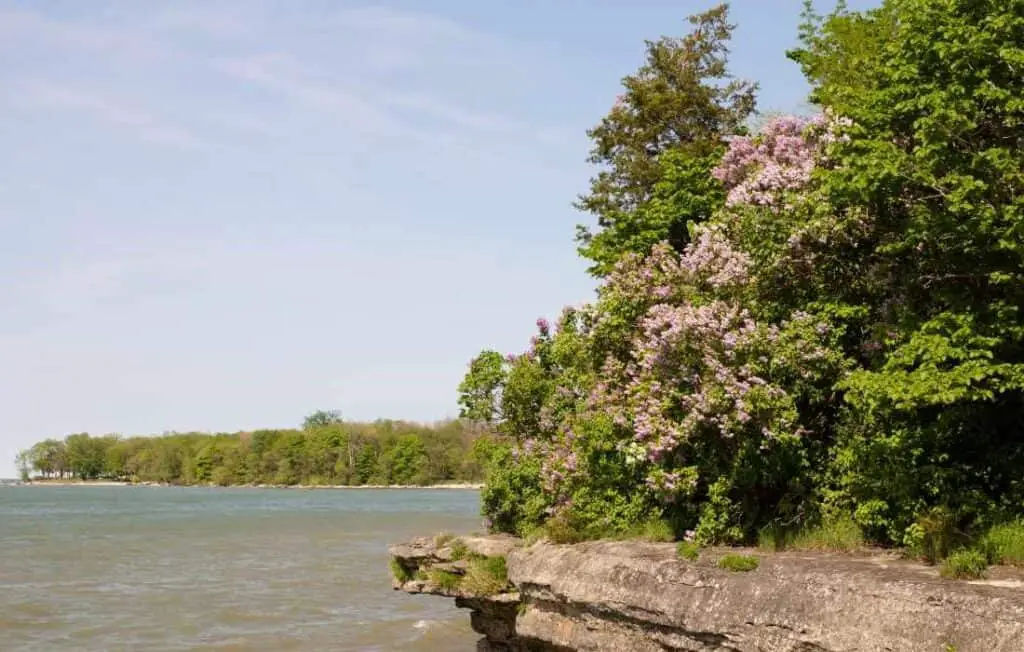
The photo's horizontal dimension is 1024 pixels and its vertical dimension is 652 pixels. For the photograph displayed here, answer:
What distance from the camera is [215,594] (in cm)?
3603

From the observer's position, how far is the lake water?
27594 millimetres

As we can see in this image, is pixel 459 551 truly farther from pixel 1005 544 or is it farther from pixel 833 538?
pixel 1005 544

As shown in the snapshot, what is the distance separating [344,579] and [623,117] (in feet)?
73.8

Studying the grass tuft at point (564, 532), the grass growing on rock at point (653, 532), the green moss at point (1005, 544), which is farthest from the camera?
the grass tuft at point (564, 532)

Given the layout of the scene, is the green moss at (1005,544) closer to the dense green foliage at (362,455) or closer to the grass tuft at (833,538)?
the grass tuft at (833,538)

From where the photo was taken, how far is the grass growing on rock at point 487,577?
18.6 m

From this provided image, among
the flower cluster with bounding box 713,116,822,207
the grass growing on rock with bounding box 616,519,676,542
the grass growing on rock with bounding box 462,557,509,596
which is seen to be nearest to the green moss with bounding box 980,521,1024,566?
the grass growing on rock with bounding box 616,519,676,542

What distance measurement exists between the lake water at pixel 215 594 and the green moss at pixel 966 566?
17393 millimetres

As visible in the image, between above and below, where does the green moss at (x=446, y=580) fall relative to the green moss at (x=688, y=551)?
below

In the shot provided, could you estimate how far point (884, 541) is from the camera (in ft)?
42.8

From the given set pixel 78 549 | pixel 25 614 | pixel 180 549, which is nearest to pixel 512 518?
pixel 25 614

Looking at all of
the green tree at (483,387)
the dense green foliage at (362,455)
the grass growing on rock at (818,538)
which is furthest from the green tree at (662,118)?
the dense green foliage at (362,455)

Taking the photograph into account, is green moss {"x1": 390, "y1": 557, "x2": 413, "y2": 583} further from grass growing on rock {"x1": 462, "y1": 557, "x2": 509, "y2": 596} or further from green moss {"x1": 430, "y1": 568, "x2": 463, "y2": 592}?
grass growing on rock {"x1": 462, "y1": 557, "x2": 509, "y2": 596}

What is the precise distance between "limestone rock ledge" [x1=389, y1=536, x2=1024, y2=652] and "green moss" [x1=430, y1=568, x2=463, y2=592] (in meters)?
2.72
